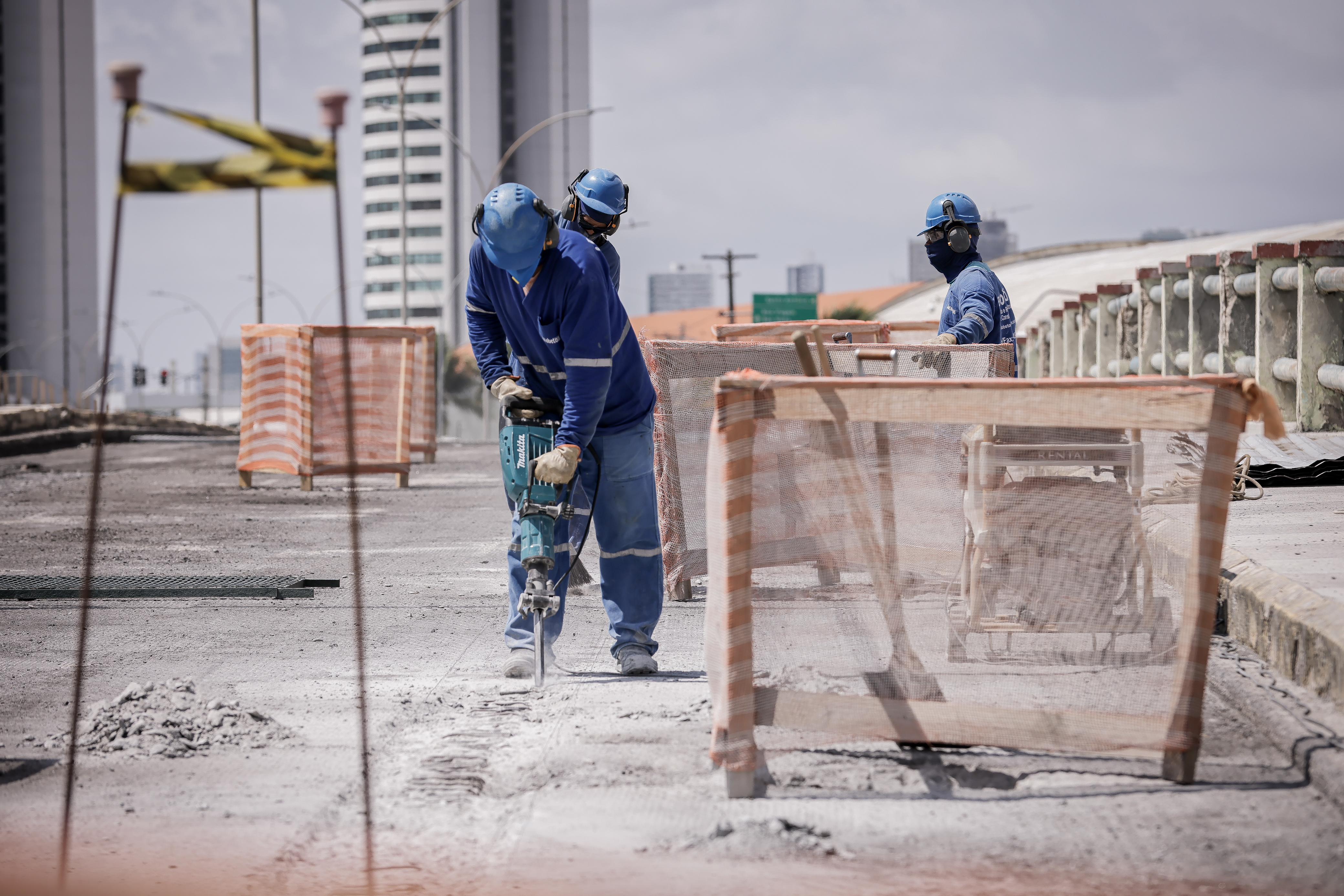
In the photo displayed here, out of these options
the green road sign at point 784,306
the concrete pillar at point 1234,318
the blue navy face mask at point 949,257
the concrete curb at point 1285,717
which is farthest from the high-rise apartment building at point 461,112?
the concrete curb at point 1285,717

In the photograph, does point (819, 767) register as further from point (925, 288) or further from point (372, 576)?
point (925, 288)

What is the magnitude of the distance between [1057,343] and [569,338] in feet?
99.1

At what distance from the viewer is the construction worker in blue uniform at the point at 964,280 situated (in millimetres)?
7500

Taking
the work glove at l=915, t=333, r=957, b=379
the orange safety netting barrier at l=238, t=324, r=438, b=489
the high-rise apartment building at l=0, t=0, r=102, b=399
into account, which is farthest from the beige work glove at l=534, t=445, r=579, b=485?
the high-rise apartment building at l=0, t=0, r=102, b=399

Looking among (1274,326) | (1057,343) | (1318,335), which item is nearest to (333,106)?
(1318,335)

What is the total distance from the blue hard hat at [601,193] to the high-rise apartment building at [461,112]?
123 m

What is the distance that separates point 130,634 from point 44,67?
383 feet

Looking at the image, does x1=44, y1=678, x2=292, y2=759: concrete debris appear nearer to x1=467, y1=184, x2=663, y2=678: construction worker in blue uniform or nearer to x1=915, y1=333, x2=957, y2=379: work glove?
x1=467, y1=184, x2=663, y2=678: construction worker in blue uniform

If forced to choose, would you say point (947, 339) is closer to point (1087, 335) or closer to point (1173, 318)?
point (1173, 318)

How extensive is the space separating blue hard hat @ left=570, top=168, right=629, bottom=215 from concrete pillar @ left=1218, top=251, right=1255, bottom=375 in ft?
31.2

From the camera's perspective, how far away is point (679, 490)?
7.62 meters

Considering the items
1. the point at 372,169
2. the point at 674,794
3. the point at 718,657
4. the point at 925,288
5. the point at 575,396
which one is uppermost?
the point at 372,169

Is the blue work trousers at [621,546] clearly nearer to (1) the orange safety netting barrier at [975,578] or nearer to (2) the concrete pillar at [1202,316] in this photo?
(1) the orange safety netting barrier at [975,578]

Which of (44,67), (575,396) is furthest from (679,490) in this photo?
(44,67)
